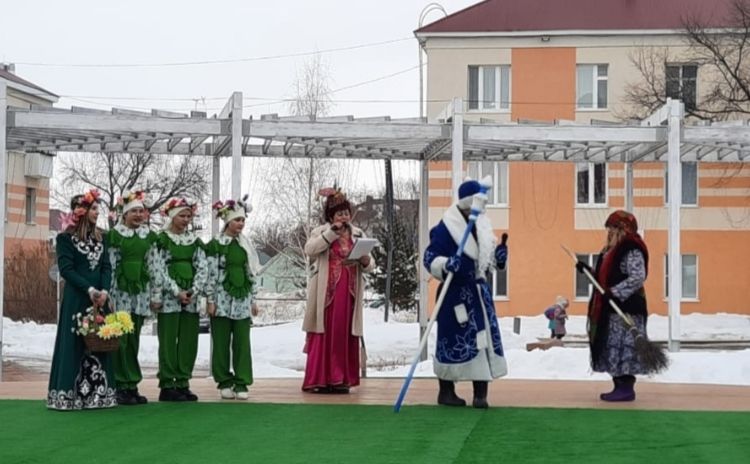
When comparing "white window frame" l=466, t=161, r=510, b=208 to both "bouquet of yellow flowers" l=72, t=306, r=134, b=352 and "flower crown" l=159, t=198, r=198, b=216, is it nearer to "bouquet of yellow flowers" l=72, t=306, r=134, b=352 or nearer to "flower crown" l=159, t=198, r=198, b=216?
"flower crown" l=159, t=198, r=198, b=216

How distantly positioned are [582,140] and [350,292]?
19.0 ft

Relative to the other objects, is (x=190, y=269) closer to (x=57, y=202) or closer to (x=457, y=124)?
(x=457, y=124)

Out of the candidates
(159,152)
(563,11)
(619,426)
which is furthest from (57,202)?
(619,426)

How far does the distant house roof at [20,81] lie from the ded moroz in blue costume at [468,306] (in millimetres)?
25220

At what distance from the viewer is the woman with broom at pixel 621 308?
10.0m

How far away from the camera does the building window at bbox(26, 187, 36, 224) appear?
3631 centimetres

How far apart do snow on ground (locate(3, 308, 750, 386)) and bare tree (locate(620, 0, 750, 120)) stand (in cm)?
555

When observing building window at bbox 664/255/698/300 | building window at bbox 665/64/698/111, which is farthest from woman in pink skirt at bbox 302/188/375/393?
building window at bbox 664/255/698/300

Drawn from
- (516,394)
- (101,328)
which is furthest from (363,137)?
(101,328)

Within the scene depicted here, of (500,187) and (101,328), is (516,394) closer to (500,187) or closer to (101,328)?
(101,328)

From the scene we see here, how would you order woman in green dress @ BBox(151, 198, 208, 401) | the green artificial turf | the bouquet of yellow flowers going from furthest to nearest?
1. woman in green dress @ BBox(151, 198, 208, 401)
2. the bouquet of yellow flowers
3. the green artificial turf

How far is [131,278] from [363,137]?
5.82 metres

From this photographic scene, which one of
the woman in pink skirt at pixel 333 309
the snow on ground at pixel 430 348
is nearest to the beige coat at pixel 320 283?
the woman in pink skirt at pixel 333 309

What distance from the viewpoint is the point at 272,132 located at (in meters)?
14.9
